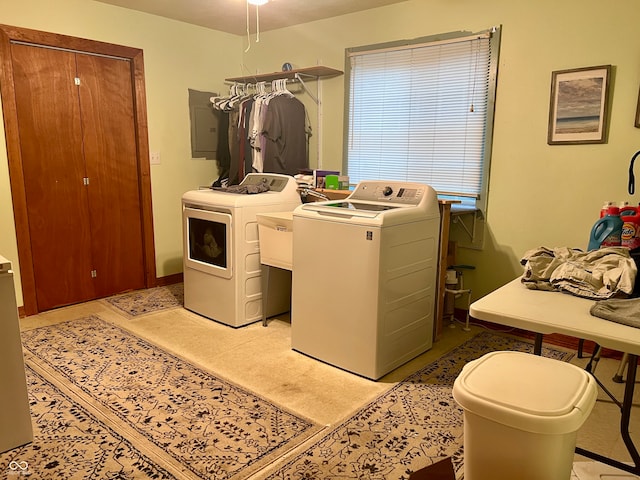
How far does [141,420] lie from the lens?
87.1 inches

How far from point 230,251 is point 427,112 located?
5.96ft

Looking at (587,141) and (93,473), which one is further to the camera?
(587,141)

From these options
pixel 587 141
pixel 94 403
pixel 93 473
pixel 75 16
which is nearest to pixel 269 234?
pixel 94 403

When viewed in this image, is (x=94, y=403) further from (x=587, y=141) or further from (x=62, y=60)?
(x=587, y=141)

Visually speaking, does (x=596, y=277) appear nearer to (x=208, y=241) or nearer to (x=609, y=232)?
(x=609, y=232)

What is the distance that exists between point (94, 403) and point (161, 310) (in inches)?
56.6

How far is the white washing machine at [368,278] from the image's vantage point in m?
2.51

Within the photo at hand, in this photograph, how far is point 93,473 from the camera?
1833mm

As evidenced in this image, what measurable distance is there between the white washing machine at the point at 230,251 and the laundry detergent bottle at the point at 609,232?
2040 millimetres

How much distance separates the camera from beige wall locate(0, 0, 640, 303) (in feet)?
9.17

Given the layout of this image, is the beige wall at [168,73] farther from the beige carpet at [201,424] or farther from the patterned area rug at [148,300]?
the beige carpet at [201,424]

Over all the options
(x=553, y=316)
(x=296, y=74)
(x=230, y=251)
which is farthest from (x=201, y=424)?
(x=296, y=74)

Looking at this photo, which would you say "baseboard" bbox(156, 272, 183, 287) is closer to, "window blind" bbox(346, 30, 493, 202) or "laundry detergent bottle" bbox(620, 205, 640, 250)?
"window blind" bbox(346, 30, 493, 202)

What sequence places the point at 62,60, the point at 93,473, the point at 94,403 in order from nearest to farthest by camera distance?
the point at 93,473 < the point at 94,403 < the point at 62,60
